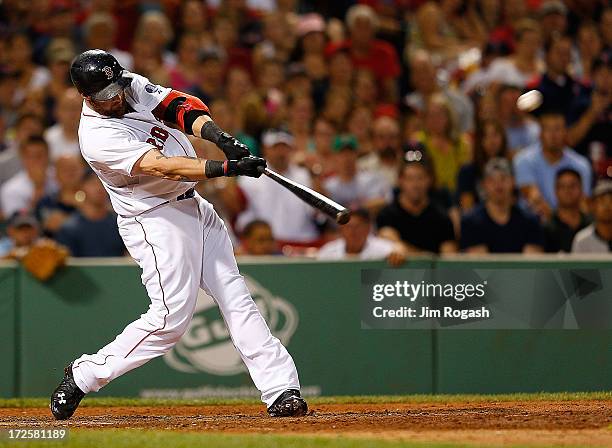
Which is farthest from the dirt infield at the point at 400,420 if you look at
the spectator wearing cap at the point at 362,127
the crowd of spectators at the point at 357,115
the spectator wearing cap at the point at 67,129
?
the spectator wearing cap at the point at 362,127

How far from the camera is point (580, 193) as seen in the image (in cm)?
994

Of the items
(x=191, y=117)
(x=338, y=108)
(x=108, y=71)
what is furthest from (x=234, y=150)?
(x=338, y=108)

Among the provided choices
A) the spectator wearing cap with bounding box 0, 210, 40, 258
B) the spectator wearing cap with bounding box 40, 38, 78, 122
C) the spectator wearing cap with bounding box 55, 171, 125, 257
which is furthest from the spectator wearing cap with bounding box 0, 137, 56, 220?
the spectator wearing cap with bounding box 40, 38, 78, 122

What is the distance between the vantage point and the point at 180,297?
6418 mm

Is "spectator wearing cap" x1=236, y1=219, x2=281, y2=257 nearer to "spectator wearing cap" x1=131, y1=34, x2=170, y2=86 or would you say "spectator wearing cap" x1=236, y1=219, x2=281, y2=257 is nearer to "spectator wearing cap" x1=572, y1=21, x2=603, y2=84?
"spectator wearing cap" x1=131, y1=34, x2=170, y2=86

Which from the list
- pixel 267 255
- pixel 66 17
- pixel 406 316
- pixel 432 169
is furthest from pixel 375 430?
pixel 66 17

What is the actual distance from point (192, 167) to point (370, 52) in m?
6.63

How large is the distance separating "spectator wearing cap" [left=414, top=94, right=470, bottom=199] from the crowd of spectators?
0.07 ft

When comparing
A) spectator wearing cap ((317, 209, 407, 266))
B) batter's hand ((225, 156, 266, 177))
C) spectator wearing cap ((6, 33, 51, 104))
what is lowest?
spectator wearing cap ((317, 209, 407, 266))

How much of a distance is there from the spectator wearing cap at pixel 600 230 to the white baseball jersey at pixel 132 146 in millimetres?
4068

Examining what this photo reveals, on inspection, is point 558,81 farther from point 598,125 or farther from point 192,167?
point 192,167

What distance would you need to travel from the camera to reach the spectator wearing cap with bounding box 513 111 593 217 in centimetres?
1062

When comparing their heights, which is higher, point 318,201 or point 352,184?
point 318,201

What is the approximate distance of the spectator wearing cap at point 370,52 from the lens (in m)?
12.3
